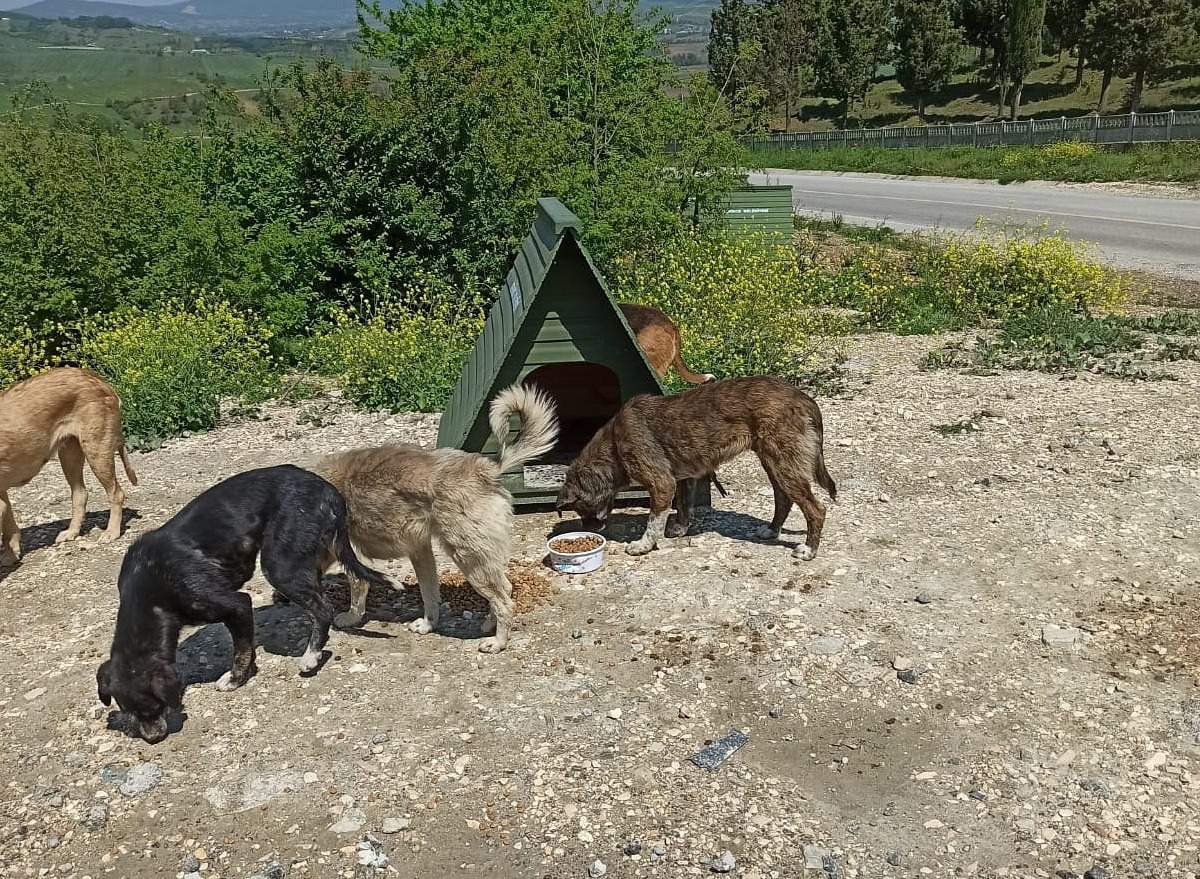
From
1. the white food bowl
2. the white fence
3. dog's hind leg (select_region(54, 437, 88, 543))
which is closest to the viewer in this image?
the white food bowl

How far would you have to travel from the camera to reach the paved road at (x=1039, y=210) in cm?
1925

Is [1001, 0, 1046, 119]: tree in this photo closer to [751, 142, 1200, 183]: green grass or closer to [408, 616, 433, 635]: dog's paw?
[751, 142, 1200, 183]: green grass

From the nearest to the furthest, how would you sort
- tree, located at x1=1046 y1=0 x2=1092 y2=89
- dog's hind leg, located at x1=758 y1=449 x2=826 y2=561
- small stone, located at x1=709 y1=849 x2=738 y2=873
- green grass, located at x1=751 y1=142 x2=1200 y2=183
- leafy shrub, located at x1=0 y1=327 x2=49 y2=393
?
1. small stone, located at x1=709 y1=849 x2=738 y2=873
2. dog's hind leg, located at x1=758 y1=449 x2=826 y2=561
3. leafy shrub, located at x1=0 y1=327 x2=49 y2=393
4. green grass, located at x1=751 y1=142 x2=1200 y2=183
5. tree, located at x1=1046 y1=0 x2=1092 y2=89

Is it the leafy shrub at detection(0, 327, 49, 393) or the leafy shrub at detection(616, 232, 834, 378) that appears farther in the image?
the leafy shrub at detection(0, 327, 49, 393)

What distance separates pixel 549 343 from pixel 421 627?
2445mm

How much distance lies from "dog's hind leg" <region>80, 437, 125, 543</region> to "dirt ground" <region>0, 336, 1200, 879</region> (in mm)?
227

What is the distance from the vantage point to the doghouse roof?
7.43 m

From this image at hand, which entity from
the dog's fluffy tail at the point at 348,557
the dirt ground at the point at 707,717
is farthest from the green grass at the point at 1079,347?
the dog's fluffy tail at the point at 348,557

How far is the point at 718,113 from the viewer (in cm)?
1561

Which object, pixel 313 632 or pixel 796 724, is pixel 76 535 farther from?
pixel 796 724

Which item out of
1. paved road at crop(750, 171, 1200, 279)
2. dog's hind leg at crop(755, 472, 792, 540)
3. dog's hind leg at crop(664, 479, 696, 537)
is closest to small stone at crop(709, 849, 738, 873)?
dog's hind leg at crop(755, 472, 792, 540)

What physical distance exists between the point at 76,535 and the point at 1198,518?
9.31 m

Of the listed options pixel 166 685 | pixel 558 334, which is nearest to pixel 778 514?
pixel 558 334

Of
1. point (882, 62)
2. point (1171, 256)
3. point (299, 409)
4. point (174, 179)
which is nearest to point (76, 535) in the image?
point (299, 409)
